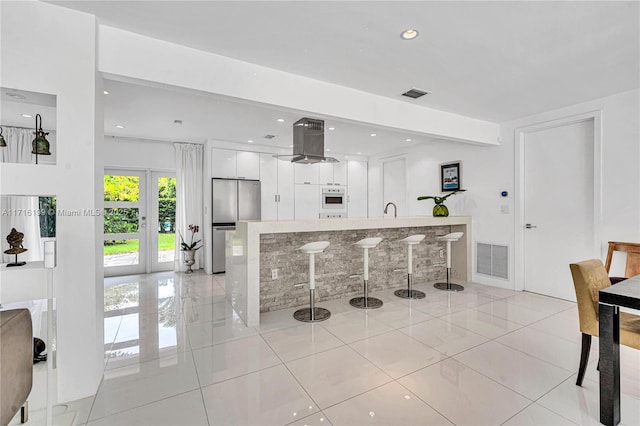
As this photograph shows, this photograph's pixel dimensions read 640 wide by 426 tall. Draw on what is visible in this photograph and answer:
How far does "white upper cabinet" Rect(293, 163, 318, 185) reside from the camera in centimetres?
653

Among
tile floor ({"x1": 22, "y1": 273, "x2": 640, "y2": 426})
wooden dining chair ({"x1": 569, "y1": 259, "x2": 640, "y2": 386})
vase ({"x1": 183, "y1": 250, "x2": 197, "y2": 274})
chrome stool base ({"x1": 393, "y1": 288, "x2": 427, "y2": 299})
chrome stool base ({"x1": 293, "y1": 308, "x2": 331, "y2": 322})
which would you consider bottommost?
tile floor ({"x1": 22, "y1": 273, "x2": 640, "y2": 426})

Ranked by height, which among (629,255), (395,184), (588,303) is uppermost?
(395,184)

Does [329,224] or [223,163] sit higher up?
[223,163]

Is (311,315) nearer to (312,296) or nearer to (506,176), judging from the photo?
(312,296)

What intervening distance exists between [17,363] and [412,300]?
3.77 m

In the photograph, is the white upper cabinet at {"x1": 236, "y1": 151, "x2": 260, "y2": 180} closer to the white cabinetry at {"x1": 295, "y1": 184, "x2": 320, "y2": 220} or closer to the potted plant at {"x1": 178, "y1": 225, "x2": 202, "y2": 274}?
the white cabinetry at {"x1": 295, "y1": 184, "x2": 320, "y2": 220}

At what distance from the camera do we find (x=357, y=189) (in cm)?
732

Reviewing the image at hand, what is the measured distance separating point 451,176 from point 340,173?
2585 mm

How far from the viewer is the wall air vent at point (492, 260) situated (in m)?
4.60

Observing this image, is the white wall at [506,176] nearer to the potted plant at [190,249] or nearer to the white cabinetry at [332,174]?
the white cabinetry at [332,174]

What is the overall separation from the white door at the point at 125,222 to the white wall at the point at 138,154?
19 cm

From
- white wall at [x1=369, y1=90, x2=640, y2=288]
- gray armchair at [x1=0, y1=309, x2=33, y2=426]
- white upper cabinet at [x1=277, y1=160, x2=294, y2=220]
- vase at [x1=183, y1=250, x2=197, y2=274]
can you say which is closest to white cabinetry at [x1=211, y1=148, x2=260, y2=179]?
white upper cabinet at [x1=277, y1=160, x2=294, y2=220]

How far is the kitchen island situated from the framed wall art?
64cm

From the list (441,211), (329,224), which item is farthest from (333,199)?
(329,224)
